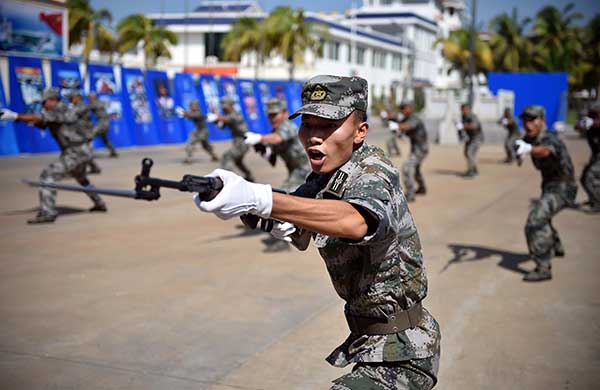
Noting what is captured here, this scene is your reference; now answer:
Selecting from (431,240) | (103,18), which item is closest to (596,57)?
(103,18)

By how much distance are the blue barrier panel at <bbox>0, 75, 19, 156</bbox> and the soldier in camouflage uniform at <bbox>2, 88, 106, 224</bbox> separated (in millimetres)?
9225

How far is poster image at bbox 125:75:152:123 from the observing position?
23453 millimetres

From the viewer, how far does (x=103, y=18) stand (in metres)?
47.6

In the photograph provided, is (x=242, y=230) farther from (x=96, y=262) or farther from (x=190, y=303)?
(x=190, y=303)

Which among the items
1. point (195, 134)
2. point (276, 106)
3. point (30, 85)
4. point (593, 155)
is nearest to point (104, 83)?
point (30, 85)

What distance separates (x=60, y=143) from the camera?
10.5 m

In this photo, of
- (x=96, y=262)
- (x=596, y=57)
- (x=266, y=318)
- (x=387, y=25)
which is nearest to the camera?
(x=266, y=318)

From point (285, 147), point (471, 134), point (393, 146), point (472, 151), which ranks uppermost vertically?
point (285, 147)

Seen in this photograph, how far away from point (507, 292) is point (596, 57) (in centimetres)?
6591

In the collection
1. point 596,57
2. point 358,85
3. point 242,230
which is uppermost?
point 596,57

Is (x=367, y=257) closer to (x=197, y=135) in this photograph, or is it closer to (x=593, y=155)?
(x=593, y=155)

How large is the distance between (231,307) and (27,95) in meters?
15.3

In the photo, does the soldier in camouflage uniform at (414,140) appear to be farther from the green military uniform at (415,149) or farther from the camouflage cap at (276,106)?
the camouflage cap at (276,106)

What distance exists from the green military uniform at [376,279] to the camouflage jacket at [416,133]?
1144cm
